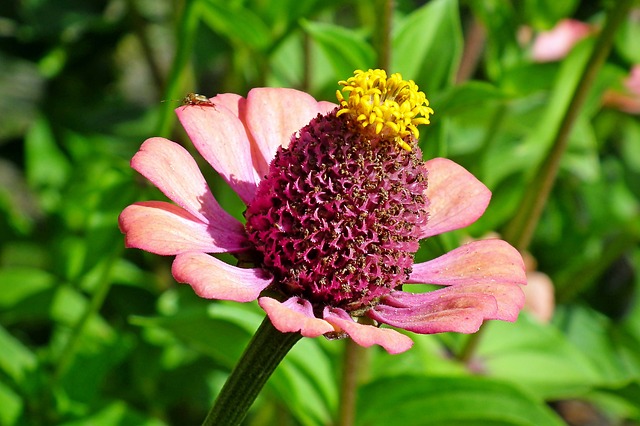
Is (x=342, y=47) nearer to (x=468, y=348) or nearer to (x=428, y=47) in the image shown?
(x=428, y=47)

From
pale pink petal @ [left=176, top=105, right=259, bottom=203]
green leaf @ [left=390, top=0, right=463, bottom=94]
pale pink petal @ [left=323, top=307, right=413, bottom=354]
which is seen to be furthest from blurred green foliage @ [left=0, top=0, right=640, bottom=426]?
pale pink petal @ [left=323, top=307, right=413, bottom=354]

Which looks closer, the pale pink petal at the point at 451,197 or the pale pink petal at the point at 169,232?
the pale pink petal at the point at 169,232

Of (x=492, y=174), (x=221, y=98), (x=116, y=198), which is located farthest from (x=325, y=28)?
(x=492, y=174)

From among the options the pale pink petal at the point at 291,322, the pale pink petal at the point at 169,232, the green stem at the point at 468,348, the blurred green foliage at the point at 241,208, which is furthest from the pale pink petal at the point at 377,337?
the green stem at the point at 468,348

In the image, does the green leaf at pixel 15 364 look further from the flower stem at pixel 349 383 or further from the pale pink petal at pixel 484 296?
the pale pink petal at pixel 484 296

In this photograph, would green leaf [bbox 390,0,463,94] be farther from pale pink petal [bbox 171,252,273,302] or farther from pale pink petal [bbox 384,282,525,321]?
pale pink petal [bbox 171,252,273,302]

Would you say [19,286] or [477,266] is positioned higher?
[477,266]

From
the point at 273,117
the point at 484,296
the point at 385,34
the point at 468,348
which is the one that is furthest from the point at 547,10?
the point at 484,296

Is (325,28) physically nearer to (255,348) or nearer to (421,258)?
(421,258)
